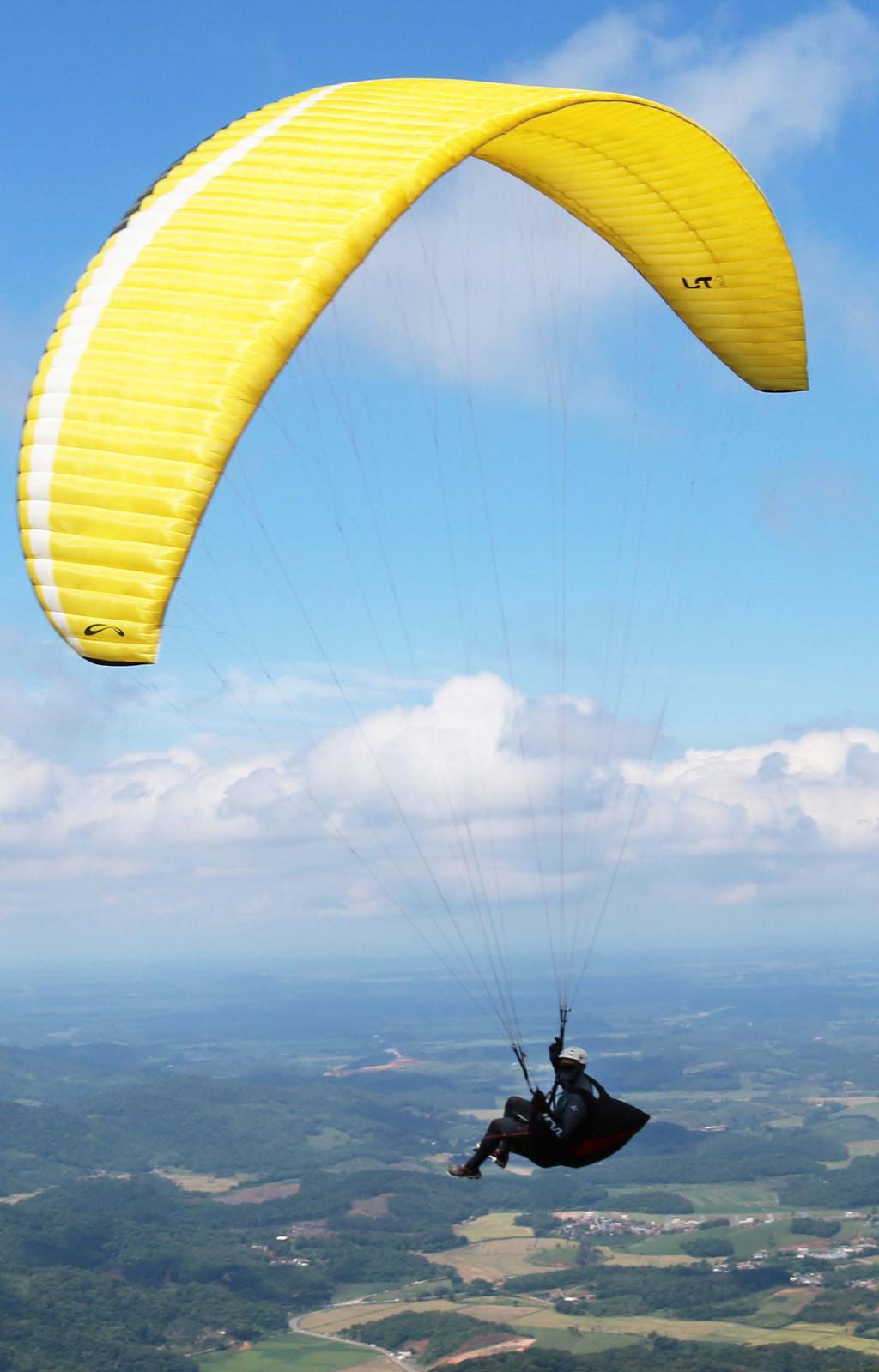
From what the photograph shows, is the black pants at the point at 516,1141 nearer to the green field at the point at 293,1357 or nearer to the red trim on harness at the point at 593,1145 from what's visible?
the red trim on harness at the point at 593,1145

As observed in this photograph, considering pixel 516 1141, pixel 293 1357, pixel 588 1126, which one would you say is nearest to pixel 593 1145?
pixel 588 1126

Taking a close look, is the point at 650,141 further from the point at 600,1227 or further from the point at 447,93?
the point at 600,1227

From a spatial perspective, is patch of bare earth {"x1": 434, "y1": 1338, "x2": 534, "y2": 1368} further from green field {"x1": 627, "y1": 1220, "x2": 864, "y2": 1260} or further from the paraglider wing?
the paraglider wing

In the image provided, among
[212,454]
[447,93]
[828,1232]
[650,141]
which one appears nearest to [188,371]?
[212,454]

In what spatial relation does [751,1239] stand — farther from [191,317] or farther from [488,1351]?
[191,317]

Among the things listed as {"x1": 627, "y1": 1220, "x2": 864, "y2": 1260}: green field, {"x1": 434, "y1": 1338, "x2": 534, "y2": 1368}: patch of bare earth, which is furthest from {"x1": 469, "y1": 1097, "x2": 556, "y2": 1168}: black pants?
{"x1": 627, "y1": 1220, "x2": 864, "y2": 1260}: green field

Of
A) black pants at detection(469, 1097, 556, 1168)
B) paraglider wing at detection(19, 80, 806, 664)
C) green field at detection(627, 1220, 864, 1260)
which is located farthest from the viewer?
green field at detection(627, 1220, 864, 1260)
